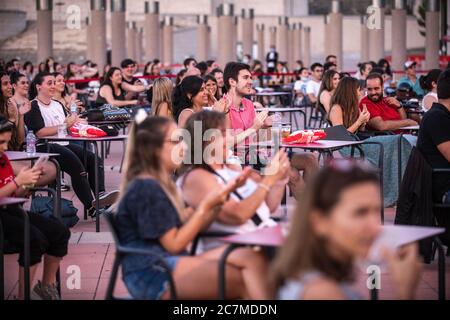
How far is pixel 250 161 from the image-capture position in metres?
8.28

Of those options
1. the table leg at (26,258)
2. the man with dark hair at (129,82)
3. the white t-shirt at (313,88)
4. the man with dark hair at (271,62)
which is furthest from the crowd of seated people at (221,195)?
the man with dark hair at (271,62)

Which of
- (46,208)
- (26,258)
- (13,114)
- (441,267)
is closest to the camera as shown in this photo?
(441,267)

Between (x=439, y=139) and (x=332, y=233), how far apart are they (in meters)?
3.67

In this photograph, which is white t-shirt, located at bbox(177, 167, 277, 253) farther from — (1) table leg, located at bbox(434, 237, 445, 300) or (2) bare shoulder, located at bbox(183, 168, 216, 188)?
(1) table leg, located at bbox(434, 237, 445, 300)

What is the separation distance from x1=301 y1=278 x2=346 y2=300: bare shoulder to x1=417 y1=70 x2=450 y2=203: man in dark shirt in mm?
3538

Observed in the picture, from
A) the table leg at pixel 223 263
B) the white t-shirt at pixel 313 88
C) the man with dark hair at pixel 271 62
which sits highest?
the man with dark hair at pixel 271 62

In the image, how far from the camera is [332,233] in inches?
123

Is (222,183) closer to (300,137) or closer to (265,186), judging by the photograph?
(265,186)

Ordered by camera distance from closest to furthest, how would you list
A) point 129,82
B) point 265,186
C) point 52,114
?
point 265,186 → point 52,114 → point 129,82

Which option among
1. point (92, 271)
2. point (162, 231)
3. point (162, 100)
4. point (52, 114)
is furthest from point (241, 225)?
point (52, 114)

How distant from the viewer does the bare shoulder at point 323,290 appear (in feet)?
10.5

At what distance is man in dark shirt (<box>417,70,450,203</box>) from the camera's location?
6.64 metres

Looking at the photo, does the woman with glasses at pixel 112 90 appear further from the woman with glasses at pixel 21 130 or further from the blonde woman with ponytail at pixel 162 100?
the blonde woman with ponytail at pixel 162 100

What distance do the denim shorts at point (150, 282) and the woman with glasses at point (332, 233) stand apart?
1.20 m
